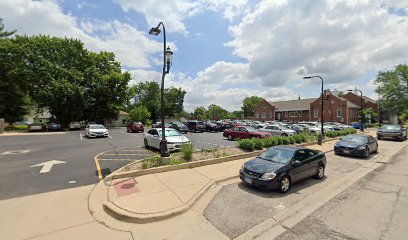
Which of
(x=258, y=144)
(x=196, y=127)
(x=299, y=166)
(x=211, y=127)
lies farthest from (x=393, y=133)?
(x=196, y=127)

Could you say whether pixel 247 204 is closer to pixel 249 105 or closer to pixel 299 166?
pixel 299 166

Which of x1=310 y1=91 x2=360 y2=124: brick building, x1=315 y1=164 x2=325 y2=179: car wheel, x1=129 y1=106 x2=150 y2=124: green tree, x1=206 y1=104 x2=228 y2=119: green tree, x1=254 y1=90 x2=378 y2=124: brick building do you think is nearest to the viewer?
x1=315 y1=164 x2=325 y2=179: car wheel

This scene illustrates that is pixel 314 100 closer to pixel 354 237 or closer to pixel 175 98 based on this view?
pixel 175 98

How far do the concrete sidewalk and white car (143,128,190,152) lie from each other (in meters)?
3.06

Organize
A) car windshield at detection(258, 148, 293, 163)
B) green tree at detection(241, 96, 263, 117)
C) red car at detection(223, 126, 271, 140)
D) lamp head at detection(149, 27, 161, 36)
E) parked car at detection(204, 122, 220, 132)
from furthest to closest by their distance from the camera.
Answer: green tree at detection(241, 96, 263, 117) < parked car at detection(204, 122, 220, 132) < red car at detection(223, 126, 271, 140) < lamp head at detection(149, 27, 161, 36) < car windshield at detection(258, 148, 293, 163)

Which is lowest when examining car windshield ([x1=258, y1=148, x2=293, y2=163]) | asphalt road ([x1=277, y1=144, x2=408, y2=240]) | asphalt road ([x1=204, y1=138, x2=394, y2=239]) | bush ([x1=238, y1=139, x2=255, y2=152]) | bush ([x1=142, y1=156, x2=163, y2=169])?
asphalt road ([x1=277, y1=144, x2=408, y2=240])

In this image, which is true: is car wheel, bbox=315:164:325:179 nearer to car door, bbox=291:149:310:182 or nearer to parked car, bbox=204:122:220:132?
car door, bbox=291:149:310:182

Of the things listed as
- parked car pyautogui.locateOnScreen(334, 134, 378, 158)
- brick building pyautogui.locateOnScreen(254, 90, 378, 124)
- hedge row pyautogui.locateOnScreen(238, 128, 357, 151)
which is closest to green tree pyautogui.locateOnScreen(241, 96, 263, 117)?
brick building pyautogui.locateOnScreen(254, 90, 378, 124)

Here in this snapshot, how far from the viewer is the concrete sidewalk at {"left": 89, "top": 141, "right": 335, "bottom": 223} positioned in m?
5.14

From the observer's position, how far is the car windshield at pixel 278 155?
296 inches

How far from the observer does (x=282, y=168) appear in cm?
692

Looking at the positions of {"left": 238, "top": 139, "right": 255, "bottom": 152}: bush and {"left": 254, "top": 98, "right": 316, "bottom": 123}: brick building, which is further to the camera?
{"left": 254, "top": 98, "right": 316, "bottom": 123}: brick building

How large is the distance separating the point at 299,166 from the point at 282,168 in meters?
1.07

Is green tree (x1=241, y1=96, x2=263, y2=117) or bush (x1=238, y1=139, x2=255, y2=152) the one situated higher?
green tree (x1=241, y1=96, x2=263, y2=117)
